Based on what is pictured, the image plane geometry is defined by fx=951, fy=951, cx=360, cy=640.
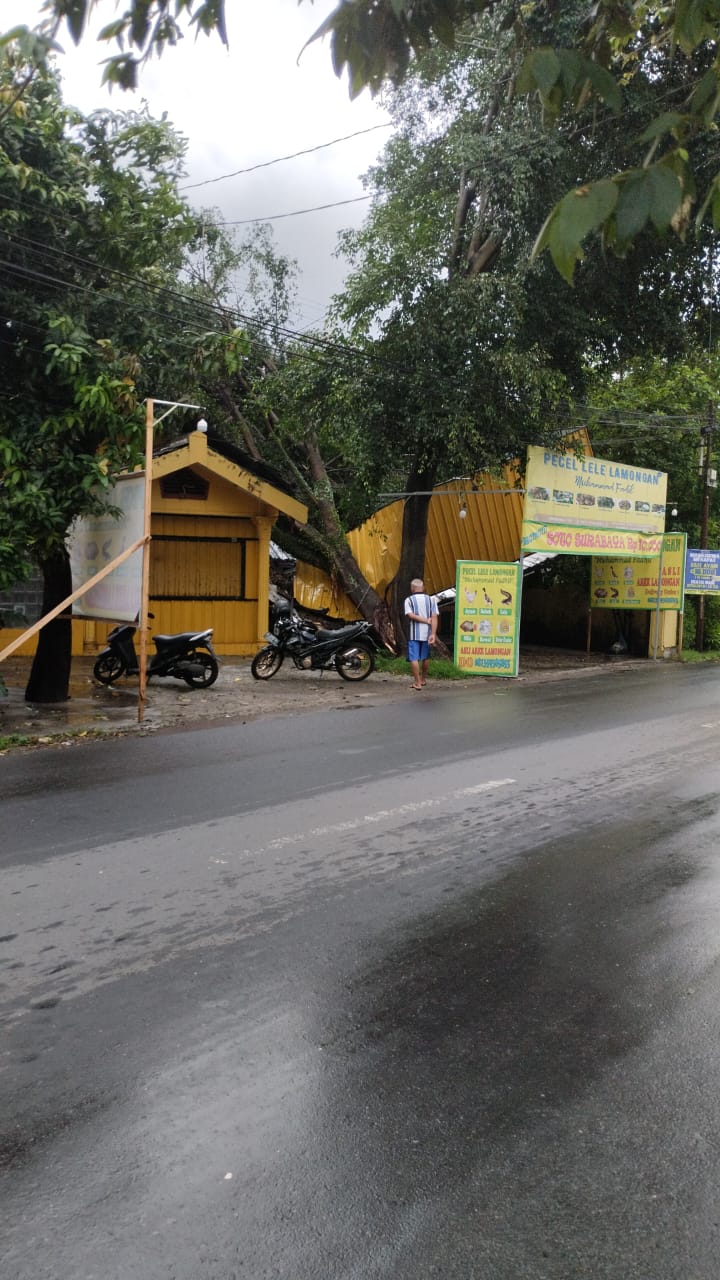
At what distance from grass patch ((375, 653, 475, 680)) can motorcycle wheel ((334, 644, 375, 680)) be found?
4.11ft

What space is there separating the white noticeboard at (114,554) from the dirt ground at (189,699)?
4.19 ft

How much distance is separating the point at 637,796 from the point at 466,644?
10243mm

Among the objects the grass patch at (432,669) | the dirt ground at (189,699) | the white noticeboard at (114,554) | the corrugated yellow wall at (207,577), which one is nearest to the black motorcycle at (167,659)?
the dirt ground at (189,699)

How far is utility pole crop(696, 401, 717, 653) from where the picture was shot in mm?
24344

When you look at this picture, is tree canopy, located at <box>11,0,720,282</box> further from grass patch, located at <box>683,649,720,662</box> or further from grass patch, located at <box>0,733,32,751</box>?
grass patch, located at <box>683,649,720,662</box>

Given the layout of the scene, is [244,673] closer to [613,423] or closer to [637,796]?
[637,796]

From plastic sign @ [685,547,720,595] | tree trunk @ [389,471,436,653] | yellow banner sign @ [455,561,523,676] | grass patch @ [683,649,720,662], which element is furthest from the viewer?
grass patch @ [683,649,720,662]

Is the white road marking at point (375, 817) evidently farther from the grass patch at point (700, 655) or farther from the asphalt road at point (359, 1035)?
the grass patch at point (700, 655)

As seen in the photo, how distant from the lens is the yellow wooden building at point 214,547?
18.2 metres

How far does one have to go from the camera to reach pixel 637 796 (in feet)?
24.6

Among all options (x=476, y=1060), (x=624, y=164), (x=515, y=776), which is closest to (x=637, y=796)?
(x=515, y=776)

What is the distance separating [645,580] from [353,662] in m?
9.76

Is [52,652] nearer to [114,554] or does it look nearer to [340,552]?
[114,554]

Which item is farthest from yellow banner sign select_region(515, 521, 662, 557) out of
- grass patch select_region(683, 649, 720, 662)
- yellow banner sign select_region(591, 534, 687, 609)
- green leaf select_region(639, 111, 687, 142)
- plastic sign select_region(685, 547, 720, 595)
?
green leaf select_region(639, 111, 687, 142)
